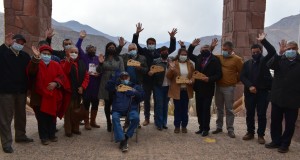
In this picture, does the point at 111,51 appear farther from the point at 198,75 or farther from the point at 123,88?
the point at 198,75

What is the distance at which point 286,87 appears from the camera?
535cm

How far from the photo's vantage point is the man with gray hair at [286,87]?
531cm

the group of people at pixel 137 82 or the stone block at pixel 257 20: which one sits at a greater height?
the stone block at pixel 257 20

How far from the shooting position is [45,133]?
227 inches

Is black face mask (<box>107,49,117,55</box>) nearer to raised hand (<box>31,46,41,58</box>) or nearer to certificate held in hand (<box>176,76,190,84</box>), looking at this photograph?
certificate held in hand (<box>176,76,190,84</box>)

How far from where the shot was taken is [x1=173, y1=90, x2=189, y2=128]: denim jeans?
6.65 meters

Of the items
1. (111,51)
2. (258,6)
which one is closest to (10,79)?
(111,51)

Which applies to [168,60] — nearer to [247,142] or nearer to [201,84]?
[201,84]

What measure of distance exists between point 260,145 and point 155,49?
2699 mm

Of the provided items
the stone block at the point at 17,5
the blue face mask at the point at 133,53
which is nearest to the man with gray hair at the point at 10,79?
the blue face mask at the point at 133,53

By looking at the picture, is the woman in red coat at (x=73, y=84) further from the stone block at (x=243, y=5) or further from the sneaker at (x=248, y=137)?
the stone block at (x=243, y=5)

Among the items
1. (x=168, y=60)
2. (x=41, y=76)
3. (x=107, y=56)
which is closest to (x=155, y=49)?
(x=168, y=60)

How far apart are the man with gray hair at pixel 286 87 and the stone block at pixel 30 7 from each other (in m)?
6.13

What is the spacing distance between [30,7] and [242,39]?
583 cm
